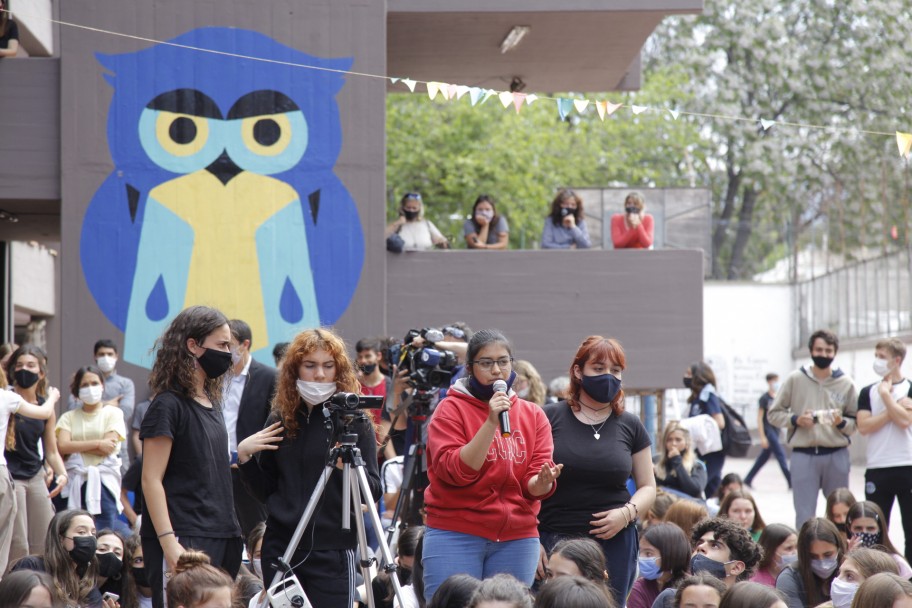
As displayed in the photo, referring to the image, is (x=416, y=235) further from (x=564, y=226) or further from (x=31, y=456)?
(x=31, y=456)

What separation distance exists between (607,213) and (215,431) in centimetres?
1397

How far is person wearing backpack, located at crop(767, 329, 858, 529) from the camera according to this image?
32.7ft

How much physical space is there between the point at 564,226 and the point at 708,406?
2.63 m

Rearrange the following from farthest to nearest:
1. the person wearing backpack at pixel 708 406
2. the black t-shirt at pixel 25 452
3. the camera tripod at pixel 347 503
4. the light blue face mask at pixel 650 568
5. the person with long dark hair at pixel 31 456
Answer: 1. the person wearing backpack at pixel 708 406
2. the black t-shirt at pixel 25 452
3. the person with long dark hair at pixel 31 456
4. the light blue face mask at pixel 650 568
5. the camera tripod at pixel 347 503

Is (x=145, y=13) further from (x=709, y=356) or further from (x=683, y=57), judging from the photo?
(x=683, y=57)

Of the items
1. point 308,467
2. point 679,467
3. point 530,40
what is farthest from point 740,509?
point 530,40

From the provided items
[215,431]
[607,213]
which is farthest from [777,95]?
[215,431]

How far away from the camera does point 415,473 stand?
7.98 meters

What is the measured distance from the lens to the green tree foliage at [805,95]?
3062 cm

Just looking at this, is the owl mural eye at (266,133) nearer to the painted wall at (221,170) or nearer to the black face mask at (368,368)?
the painted wall at (221,170)

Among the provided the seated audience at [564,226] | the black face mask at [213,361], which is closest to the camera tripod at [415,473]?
the black face mask at [213,361]

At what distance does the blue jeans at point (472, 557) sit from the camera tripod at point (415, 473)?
1.90 m

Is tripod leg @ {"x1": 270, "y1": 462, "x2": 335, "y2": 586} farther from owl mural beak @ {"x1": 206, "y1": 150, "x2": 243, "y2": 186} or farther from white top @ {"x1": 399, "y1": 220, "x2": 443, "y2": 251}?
white top @ {"x1": 399, "y1": 220, "x2": 443, "y2": 251}

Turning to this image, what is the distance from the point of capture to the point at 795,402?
1018 cm
